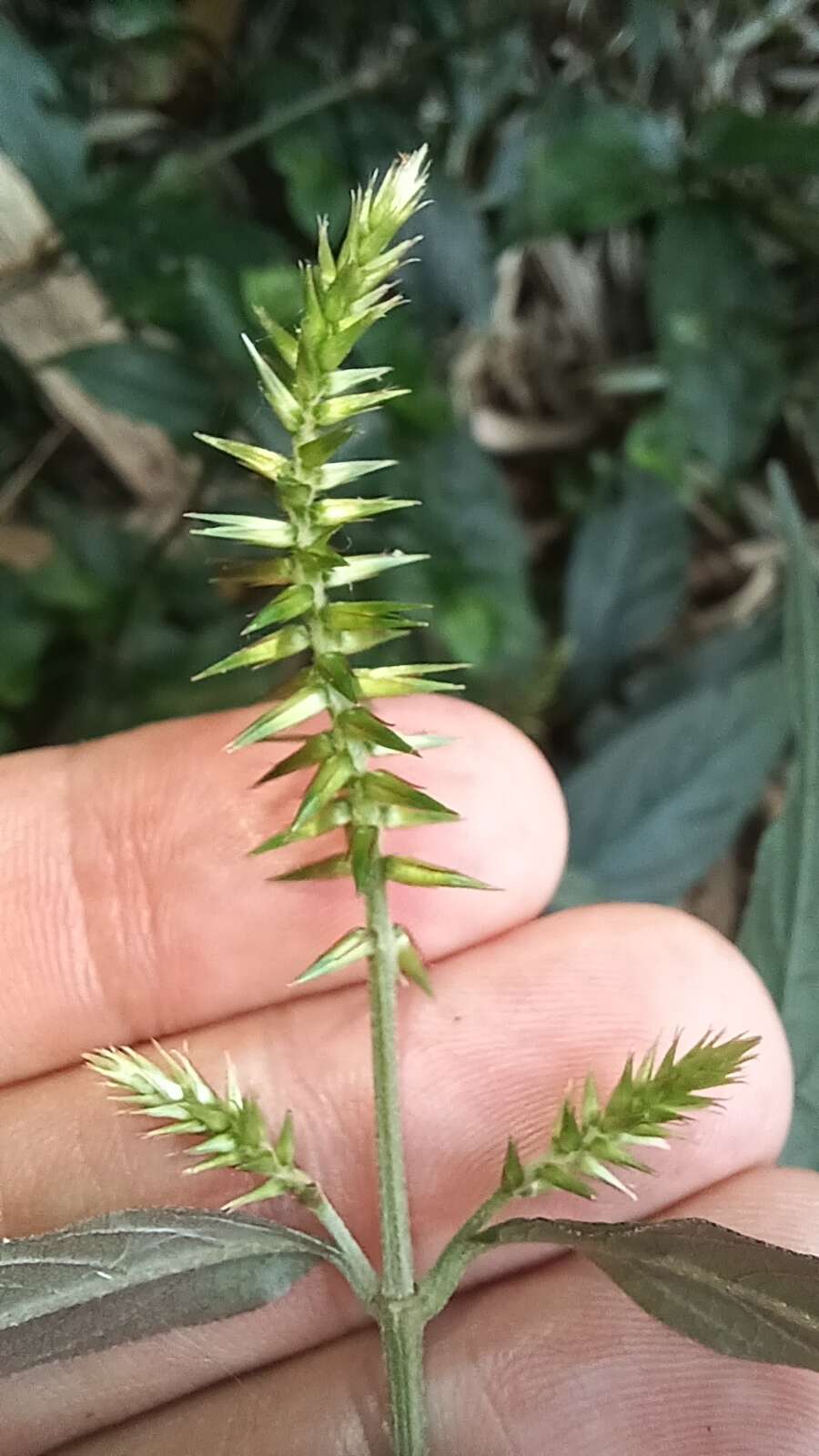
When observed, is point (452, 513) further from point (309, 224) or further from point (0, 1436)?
point (0, 1436)

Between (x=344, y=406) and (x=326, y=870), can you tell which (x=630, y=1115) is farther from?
(x=344, y=406)

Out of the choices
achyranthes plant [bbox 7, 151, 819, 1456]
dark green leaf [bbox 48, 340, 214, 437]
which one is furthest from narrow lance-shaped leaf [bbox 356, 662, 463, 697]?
dark green leaf [bbox 48, 340, 214, 437]

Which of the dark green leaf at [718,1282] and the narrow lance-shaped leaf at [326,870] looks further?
the narrow lance-shaped leaf at [326,870]

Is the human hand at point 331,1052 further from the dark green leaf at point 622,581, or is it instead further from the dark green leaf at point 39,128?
the dark green leaf at point 622,581

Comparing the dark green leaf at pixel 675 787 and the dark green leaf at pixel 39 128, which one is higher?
the dark green leaf at pixel 39 128

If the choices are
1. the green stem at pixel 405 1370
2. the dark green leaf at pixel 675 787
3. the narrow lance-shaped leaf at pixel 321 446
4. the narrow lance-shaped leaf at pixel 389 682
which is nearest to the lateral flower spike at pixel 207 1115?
the green stem at pixel 405 1370

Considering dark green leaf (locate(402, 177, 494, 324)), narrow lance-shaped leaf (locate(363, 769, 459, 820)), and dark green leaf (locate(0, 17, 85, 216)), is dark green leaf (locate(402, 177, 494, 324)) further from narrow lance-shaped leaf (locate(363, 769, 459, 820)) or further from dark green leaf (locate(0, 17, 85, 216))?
narrow lance-shaped leaf (locate(363, 769, 459, 820))

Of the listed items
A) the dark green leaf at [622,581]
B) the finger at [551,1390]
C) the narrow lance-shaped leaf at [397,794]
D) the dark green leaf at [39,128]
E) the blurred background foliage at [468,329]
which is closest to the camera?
the narrow lance-shaped leaf at [397,794]

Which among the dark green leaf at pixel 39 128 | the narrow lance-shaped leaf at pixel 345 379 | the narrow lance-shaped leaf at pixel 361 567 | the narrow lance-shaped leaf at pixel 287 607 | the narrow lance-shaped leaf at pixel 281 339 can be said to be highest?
the dark green leaf at pixel 39 128

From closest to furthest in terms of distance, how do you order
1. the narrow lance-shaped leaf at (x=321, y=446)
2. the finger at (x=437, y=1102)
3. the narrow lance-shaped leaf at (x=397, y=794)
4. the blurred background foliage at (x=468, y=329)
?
the narrow lance-shaped leaf at (x=321, y=446) < the narrow lance-shaped leaf at (x=397, y=794) < the finger at (x=437, y=1102) < the blurred background foliage at (x=468, y=329)
